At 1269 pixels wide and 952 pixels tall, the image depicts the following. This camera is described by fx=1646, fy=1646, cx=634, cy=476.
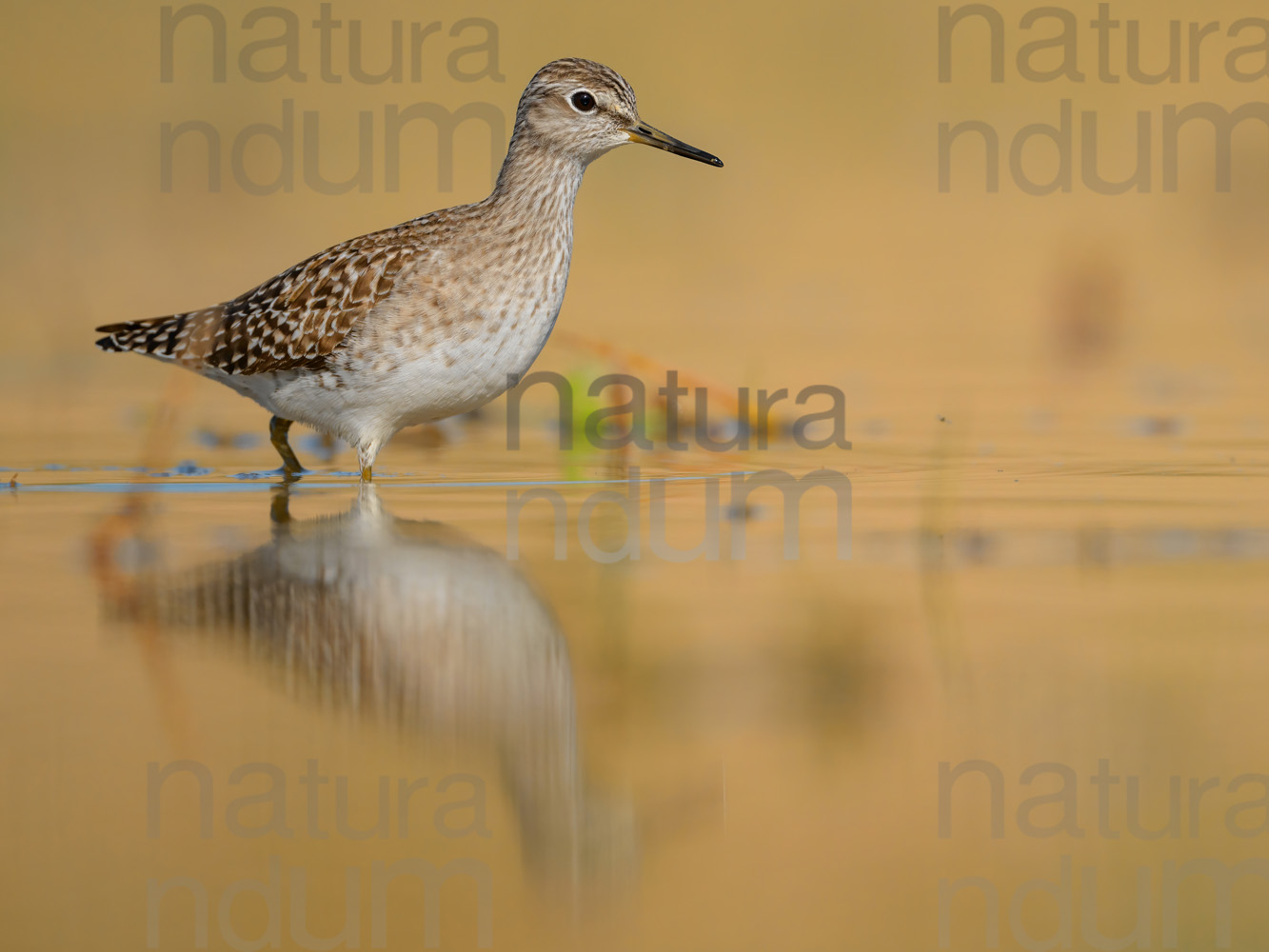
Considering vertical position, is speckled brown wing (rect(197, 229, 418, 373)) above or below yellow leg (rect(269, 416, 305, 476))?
above

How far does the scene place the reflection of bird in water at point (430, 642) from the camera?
3.64 m

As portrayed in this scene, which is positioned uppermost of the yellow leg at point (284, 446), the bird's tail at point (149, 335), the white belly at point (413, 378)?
the bird's tail at point (149, 335)

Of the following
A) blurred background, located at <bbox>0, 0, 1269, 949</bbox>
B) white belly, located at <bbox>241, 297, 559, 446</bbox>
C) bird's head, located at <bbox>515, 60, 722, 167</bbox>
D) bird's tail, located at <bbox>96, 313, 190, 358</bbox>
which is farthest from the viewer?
bird's tail, located at <bbox>96, 313, 190, 358</bbox>

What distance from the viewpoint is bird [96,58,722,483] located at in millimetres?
7746

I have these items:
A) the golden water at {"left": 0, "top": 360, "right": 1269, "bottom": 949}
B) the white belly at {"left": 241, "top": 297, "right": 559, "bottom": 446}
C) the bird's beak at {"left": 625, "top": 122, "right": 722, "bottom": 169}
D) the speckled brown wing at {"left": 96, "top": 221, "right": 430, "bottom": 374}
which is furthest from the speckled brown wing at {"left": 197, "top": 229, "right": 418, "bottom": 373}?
the golden water at {"left": 0, "top": 360, "right": 1269, "bottom": 949}

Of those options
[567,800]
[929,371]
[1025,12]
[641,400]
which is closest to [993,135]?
[1025,12]

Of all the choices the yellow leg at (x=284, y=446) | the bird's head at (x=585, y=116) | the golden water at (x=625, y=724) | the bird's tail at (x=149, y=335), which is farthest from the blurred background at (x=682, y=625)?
the bird's head at (x=585, y=116)

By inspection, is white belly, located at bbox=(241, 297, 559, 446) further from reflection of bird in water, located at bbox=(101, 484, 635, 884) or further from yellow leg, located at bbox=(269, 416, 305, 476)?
reflection of bird in water, located at bbox=(101, 484, 635, 884)

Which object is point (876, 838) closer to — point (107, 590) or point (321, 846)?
point (321, 846)

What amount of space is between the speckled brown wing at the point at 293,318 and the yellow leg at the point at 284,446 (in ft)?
1.02

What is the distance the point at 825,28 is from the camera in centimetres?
2295

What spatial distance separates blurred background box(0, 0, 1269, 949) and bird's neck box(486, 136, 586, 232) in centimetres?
110

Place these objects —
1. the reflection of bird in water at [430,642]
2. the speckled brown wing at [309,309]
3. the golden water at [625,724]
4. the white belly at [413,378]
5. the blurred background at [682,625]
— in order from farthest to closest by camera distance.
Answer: the speckled brown wing at [309,309]
the white belly at [413,378]
the reflection of bird in water at [430,642]
the blurred background at [682,625]
the golden water at [625,724]

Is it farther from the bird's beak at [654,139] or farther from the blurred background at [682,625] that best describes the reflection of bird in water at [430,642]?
the bird's beak at [654,139]
